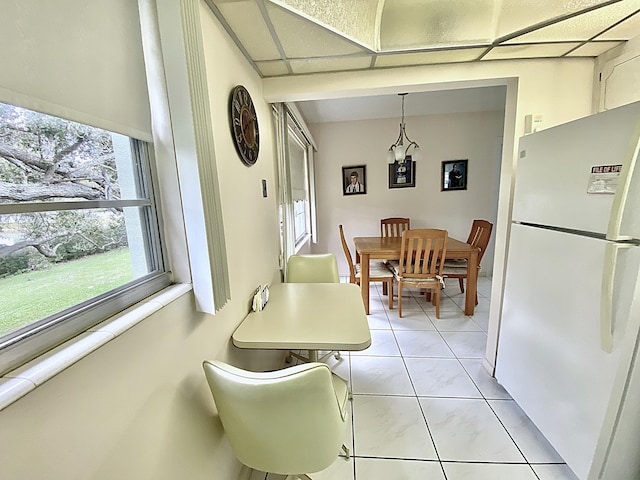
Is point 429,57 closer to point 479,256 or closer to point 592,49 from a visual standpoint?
point 592,49

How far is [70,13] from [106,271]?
630mm

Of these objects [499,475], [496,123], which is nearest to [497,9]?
[499,475]

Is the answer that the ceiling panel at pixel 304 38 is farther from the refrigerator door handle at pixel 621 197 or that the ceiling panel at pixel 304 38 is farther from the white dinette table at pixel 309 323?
the white dinette table at pixel 309 323

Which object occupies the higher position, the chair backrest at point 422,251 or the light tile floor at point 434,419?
the chair backrest at point 422,251

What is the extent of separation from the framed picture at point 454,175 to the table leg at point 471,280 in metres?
1.54

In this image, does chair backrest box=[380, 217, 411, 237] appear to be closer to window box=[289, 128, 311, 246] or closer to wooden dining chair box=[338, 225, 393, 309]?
wooden dining chair box=[338, 225, 393, 309]

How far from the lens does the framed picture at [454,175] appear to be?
13.5 feet

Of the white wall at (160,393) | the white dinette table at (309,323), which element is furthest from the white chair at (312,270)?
the white wall at (160,393)

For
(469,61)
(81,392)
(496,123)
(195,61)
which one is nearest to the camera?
(81,392)

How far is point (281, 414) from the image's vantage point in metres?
0.89

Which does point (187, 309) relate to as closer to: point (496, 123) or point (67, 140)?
point (67, 140)

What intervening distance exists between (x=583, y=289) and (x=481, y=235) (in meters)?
2.38

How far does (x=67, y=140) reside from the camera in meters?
0.63

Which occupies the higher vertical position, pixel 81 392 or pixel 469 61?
pixel 469 61
